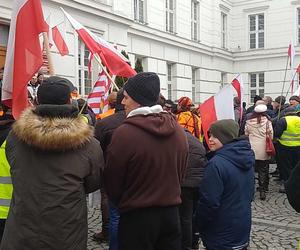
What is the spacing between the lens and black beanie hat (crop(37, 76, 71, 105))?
277 cm

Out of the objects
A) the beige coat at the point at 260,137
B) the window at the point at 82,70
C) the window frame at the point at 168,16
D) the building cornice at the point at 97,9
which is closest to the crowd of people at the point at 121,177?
the beige coat at the point at 260,137

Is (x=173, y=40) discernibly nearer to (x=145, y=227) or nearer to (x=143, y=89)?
(x=143, y=89)

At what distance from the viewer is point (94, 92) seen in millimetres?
7176

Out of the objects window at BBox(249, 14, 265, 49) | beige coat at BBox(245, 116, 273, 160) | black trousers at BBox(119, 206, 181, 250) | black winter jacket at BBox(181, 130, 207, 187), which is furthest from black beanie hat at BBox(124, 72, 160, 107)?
window at BBox(249, 14, 265, 49)

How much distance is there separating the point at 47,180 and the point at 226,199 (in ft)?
4.92

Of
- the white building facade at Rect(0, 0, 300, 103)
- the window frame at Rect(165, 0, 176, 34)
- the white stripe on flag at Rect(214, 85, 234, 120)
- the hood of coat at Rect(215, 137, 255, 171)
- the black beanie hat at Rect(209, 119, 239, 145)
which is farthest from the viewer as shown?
the window frame at Rect(165, 0, 176, 34)

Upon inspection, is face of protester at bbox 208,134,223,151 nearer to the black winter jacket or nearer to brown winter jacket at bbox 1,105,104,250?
the black winter jacket

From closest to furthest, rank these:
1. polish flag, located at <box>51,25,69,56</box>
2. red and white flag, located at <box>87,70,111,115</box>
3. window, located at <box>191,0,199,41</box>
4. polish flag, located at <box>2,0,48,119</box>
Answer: polish flag, located at <box>2,0,48,119</box> → red and white flag, located at <box>87,70,111,115</box> → polish flag, located at <box>51,25,69,56</box> → window, located at <box>191,0,199,41</box>

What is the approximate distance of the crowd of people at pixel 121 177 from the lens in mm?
2637

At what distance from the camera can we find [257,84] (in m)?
26.4

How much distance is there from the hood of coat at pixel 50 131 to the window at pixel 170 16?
17.0m

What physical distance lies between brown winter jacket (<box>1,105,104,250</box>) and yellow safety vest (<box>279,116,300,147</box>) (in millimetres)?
6269

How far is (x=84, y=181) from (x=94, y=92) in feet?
14.7

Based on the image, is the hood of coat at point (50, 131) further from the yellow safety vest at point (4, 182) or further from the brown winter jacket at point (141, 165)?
the yellow safety vest at point (4, 182)
